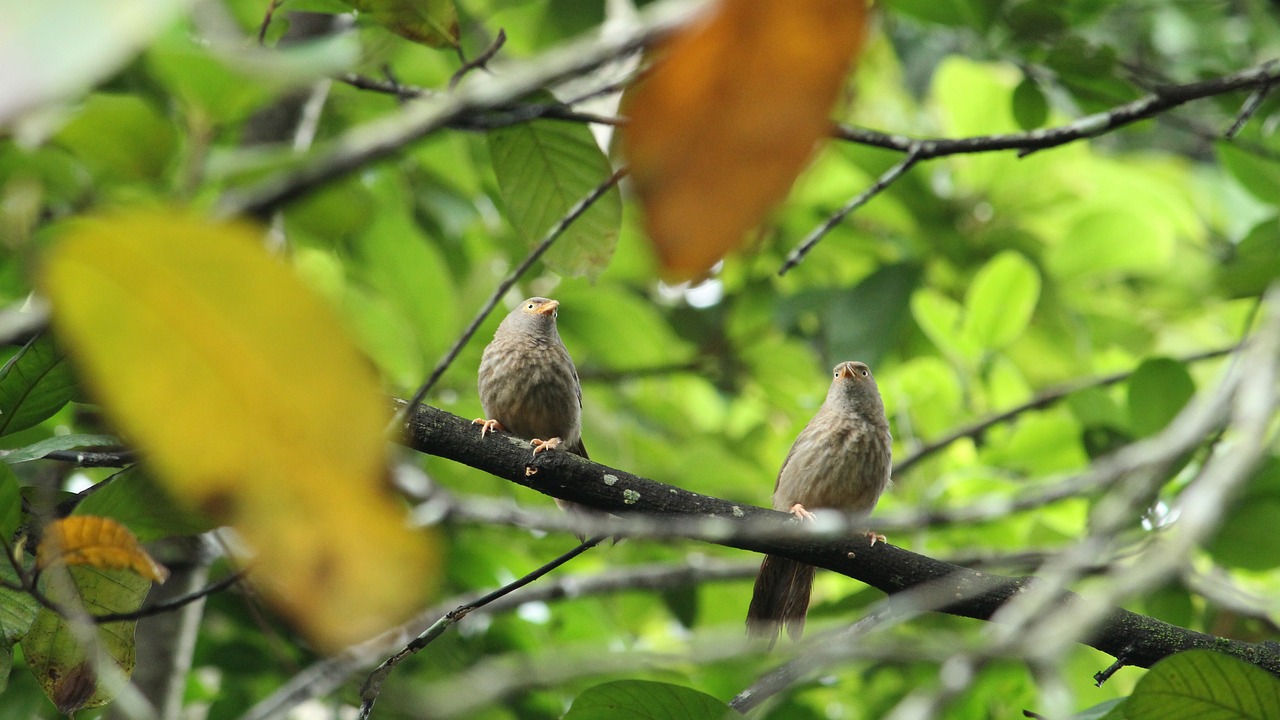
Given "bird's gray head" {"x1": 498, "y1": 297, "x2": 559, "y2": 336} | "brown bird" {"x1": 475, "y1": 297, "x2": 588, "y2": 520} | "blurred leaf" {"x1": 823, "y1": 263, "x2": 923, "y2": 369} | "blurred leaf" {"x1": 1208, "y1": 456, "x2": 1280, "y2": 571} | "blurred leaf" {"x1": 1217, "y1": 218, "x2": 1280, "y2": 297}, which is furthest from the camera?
"blurred leaf" {"x1": 823, "y1": 263, "x2": 923, "y2": 369}

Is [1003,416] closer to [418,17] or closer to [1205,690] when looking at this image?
[1205,690]

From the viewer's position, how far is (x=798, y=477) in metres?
4.25

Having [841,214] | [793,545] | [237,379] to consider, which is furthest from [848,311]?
[237,379]

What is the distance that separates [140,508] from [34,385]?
340 mm

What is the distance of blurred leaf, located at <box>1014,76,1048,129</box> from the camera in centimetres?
322

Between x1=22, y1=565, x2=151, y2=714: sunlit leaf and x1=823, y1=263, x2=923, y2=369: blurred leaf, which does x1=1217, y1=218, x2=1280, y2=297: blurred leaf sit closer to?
x1=823, y1=263, x2=923, y2=369: blurred leaf

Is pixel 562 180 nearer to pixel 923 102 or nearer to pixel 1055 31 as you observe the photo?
pixel 1055 31

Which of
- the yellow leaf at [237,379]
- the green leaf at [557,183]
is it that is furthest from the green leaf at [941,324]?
the yellow leaf at [237,379]

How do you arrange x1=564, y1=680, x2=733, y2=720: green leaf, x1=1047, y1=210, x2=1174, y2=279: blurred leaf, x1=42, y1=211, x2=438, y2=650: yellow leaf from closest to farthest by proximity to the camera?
x1=42, y1=211, x2=438, y2=650: yellow leaf, x1=564, y1=680, x2=733, y2=720: green leaf, x1=1047, y1=210, x2=1174, y2=279: blurred leaf

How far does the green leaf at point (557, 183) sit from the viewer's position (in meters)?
2.56

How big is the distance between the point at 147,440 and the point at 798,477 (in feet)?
12.4

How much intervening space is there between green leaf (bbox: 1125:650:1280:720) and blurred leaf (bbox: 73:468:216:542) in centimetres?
196

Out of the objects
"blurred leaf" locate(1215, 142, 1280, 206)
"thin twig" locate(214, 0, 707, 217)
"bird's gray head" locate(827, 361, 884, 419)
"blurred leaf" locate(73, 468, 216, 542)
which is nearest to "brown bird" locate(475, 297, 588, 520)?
"bird's gray head" locate(827, 361, 884, 419)

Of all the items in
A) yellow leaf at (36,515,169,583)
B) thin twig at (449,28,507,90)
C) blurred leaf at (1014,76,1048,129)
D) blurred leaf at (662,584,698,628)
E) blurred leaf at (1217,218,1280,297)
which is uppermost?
thin twig at (449,28,507,90)
